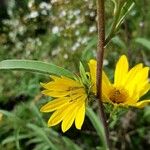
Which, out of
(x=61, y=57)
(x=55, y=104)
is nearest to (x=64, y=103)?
(x=55, y=104)

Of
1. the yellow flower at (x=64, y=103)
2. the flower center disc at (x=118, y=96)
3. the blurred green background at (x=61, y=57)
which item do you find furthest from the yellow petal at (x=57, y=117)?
the blurred green background at (x=61, y=57)

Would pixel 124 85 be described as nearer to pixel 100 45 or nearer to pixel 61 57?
pixel 100 45

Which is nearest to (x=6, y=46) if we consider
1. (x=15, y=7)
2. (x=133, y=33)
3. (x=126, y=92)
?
(x=15, y=7)

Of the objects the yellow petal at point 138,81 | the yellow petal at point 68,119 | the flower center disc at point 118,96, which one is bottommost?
the yellow petal at point 68,119

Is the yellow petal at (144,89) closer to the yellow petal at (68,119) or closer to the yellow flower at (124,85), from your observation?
the yellow flower at (124,85)

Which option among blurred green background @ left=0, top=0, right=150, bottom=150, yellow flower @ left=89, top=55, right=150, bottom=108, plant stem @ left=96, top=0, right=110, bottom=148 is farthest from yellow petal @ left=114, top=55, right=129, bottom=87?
blurred green background @ left=0, top=0, right=150, bottom=150
